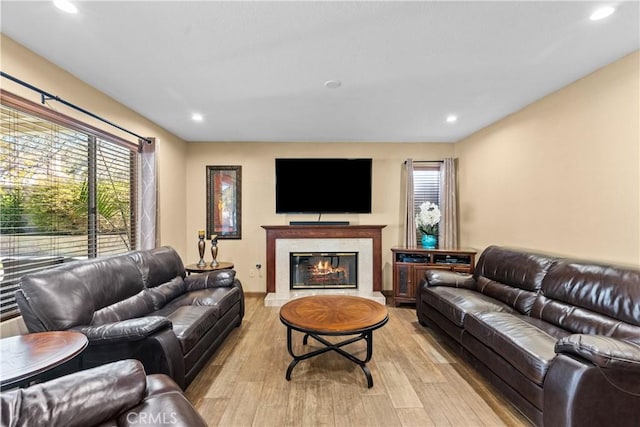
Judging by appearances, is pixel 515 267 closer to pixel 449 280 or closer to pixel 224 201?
pixel 449 280

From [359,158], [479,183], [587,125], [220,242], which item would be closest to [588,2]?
[587,125]

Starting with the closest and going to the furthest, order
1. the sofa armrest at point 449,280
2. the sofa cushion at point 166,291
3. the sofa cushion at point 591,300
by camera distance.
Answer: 1. the sofa cushion at point 591,300
2. the sofa cushion at point 166,291
3. the sofa armrest at point 449,280

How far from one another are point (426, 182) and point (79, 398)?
478cm

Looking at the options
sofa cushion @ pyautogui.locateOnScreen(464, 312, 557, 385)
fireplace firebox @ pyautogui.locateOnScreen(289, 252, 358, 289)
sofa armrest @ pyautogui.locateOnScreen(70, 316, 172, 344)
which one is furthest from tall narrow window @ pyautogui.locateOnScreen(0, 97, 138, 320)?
sofa cushion @ pyautogui.locateOnScreen(464, 312, 557, 385)

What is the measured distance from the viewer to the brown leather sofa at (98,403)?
850 mm

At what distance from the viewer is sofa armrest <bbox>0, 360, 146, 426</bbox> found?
841 millimetres

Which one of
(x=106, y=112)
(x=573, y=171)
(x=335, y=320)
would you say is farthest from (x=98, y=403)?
(x=573, y=171)

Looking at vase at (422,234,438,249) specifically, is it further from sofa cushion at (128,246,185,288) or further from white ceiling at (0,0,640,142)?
sofa cushion at (128,246,185,288)

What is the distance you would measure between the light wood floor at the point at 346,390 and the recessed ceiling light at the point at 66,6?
2700 mm

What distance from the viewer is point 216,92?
2.82m

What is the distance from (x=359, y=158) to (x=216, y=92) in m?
2.56

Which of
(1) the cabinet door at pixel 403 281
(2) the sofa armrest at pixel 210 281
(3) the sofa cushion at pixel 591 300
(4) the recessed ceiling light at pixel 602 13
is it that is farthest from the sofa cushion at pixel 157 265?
(4) the recessed ceiling light at pixel 602 13

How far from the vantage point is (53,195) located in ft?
7.69

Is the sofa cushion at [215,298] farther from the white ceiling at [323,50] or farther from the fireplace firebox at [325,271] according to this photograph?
the white ceiling at [323,50]
